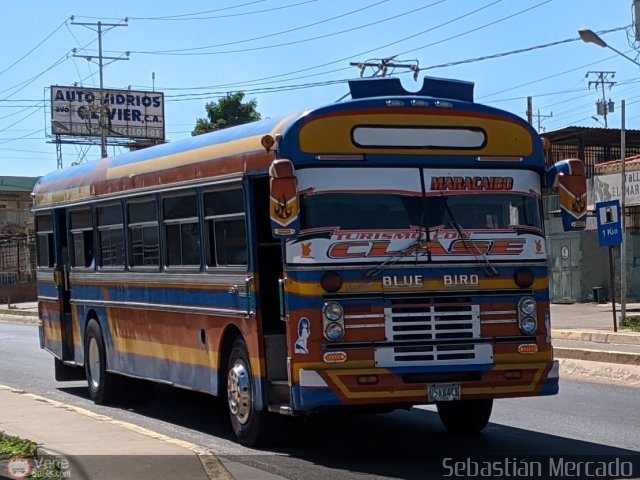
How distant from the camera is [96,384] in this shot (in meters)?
14.9

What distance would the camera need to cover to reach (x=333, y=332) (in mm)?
9414

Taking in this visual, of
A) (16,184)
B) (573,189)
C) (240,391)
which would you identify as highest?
(16,184)

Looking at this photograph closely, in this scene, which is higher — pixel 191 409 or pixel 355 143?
pixel 355 143

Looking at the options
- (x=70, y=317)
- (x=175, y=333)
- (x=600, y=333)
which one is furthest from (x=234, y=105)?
(x=175, y=333)

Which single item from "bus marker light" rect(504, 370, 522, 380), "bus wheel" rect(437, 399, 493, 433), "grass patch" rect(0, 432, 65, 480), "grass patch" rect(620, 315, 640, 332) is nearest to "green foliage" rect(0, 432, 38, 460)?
"grass patch" rect(0, 432, 65, 480)

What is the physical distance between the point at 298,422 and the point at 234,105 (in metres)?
54.3

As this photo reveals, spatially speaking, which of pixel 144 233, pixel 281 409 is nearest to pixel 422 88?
pixel 281 409

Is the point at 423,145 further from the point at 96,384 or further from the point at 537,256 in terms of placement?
the point at 96,384

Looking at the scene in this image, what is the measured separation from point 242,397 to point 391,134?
9.32ft

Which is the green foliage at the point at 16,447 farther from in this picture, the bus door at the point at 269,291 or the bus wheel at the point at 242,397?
the bus door at the point at 269,291

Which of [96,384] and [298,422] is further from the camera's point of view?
[96,384]

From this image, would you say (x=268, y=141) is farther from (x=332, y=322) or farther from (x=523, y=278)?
(x=523, y=278)

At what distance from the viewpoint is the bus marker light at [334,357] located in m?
9.37

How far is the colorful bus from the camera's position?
9.45 m
